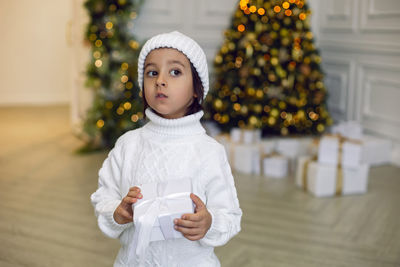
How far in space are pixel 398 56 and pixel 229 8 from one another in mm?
1747

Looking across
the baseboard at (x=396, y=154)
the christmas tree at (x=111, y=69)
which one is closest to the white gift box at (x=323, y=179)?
the baseboard at (x=396, y=154)

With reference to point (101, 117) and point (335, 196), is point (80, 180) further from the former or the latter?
point (335, 196)

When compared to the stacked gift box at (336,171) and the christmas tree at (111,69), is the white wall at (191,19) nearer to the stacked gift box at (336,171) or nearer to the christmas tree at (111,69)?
the christmas tree at (111,69)

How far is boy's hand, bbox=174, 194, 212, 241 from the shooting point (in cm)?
120

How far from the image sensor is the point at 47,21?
7.47 metres

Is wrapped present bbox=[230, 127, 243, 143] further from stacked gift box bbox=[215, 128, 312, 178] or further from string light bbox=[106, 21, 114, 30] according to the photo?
string light bbox=[106, 21, 114, 30]

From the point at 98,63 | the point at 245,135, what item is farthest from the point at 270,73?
the point at 98,63

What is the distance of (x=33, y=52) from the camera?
7.51 m

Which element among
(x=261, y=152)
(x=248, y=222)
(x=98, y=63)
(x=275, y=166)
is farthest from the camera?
(x=98, y=63)

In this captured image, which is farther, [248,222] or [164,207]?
[248,222]

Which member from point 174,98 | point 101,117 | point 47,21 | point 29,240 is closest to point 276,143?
point 101,117

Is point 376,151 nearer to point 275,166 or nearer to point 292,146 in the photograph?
point 292,146

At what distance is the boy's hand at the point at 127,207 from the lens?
4.03 ft

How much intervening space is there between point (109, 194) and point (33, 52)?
6.67m
